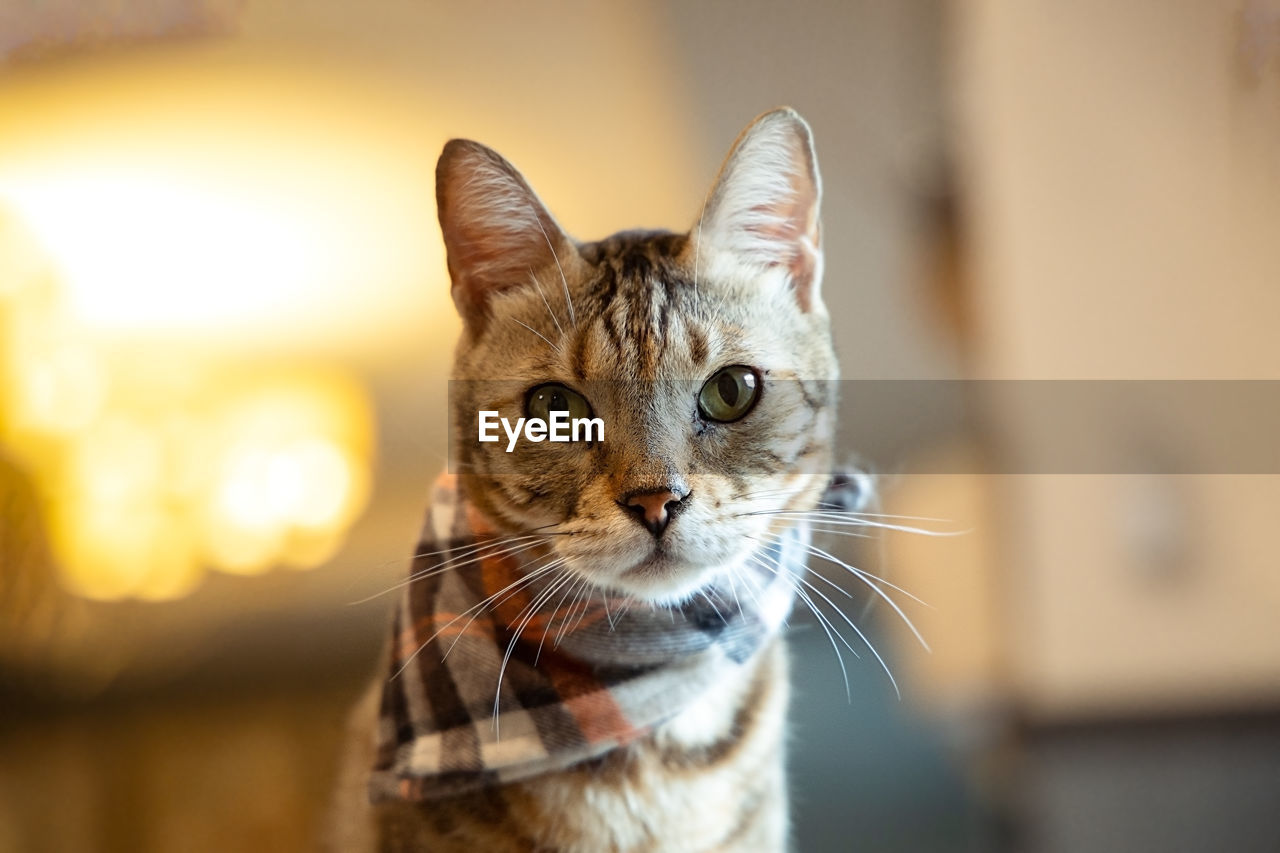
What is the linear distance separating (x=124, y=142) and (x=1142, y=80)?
2.81 ft

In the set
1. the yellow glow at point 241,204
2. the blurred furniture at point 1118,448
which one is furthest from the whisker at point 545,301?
the blurred furniture at point 1118,448

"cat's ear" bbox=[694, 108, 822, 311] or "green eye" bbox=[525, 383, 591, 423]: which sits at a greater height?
"cat's ear" bbox=[694, 108, 822, 311]

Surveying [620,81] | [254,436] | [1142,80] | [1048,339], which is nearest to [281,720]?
[254,436]

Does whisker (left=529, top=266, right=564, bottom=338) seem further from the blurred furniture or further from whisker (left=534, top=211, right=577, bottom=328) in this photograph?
the blurred furniture

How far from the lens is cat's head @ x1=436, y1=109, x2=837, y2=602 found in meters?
0.49

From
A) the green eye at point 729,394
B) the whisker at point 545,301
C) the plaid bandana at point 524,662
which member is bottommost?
the plaid bandana at point 524,662

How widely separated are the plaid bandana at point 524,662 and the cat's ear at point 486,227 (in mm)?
160

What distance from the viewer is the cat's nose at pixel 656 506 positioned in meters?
0.47

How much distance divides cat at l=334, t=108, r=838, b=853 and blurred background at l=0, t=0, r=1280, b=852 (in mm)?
56

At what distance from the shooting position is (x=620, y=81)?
67cm

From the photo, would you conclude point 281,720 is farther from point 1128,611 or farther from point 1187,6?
point 1187,6

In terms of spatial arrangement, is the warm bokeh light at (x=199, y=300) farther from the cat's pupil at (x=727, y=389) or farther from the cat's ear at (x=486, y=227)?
the cat's pupil at (x=727, y=389)

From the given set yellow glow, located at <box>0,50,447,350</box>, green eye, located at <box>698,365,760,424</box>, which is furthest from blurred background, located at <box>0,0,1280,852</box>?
green eye, located at <box>698,365,760,424</box>

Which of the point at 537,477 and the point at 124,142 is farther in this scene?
the point at 124,142
